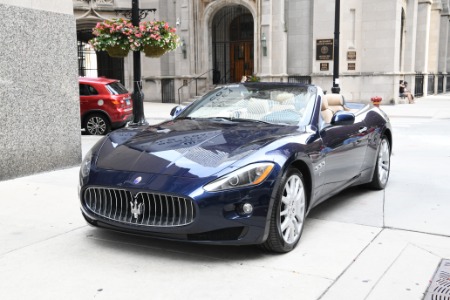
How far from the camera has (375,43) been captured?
1005 inches

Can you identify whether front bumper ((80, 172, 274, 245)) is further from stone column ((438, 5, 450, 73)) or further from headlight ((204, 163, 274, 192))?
stone column ((438, 5, 450, 73))

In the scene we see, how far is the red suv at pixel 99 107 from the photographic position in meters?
14.4

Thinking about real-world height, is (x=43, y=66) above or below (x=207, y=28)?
below

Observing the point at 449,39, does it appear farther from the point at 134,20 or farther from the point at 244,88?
the point at 244,88

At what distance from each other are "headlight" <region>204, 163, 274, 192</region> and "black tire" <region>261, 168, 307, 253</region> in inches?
8.3

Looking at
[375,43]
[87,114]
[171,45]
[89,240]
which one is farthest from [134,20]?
[375,43]

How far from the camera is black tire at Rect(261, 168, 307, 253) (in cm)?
431

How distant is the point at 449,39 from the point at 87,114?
3869cm

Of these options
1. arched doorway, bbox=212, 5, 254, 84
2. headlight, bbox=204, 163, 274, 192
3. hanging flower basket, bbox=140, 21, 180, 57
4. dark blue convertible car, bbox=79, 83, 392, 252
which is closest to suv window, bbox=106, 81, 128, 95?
hanging flower basket, bbox=140, 21, 180, 57

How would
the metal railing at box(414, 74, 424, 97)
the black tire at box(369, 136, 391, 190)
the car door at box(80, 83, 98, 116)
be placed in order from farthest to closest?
the metal railing at box(414, 74, 424, 97) < the car door at box(80, 83, 98, 116) < the black tire at box(369, 136, 391, 190)

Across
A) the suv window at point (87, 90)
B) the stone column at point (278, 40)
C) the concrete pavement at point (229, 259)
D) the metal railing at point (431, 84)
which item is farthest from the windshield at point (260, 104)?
the metal railing at point (431, 84)

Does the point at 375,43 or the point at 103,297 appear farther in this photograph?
the point at 375,43

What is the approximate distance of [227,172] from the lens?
4.12 m

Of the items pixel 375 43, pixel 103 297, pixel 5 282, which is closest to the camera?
pixel 103 297
